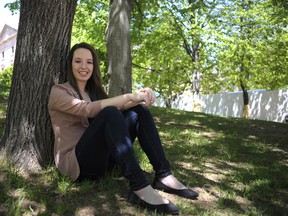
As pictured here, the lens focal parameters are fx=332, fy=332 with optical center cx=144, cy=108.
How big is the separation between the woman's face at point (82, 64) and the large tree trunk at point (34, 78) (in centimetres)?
23

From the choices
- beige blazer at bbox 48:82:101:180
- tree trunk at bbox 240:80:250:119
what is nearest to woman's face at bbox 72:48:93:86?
beige blazer at bbox 48:82:101:180

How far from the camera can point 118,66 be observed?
7.59 metres

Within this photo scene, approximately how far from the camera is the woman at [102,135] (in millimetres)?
3012

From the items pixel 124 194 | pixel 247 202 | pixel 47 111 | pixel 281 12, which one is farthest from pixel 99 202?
pixel 281 12

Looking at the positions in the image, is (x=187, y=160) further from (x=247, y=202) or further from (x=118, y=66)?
(x=118, y=66)

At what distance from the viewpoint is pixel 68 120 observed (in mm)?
3387

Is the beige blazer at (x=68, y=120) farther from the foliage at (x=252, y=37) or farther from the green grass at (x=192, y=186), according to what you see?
the foliage at (x=252, y=37)

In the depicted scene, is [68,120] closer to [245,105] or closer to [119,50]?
[119,50]

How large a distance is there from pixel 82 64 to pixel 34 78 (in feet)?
1.75

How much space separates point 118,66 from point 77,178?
4.55 m

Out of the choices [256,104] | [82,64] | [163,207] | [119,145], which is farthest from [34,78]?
[256,104]

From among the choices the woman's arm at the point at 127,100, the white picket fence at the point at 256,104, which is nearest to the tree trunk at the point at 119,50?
the woman's arm at the point at 127,100

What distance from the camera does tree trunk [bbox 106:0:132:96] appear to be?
24.7ft

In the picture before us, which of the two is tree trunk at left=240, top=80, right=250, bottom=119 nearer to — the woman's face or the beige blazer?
the woman's face
